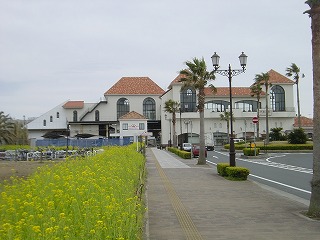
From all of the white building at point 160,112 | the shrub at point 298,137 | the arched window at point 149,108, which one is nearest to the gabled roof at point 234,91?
the white building at point 160,112

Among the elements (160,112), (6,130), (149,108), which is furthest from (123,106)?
(6,130)

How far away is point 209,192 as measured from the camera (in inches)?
612

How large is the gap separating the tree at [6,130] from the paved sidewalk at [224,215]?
2187 inches

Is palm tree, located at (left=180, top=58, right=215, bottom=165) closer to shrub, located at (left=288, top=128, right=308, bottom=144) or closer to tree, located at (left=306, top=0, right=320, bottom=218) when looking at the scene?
tree, located at (left=306, top=0, right=320, bottom=218)

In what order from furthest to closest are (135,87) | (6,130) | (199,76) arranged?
(135,87), (6,130), (199,76)

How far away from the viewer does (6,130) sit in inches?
2638

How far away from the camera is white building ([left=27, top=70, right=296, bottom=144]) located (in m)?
82.2

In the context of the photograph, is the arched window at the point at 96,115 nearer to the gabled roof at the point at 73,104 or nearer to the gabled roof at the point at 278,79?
the gabled roof at the point at 73,104

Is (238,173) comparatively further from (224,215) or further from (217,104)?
(217,104)

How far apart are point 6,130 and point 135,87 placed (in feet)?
112

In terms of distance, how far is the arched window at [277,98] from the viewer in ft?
277

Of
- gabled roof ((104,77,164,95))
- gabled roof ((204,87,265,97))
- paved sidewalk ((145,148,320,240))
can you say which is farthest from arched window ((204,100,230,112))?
paved sidewalk ((145,148,320,240))

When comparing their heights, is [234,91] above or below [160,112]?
above

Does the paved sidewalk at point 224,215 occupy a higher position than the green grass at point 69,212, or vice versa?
the green grass at point 69,212
